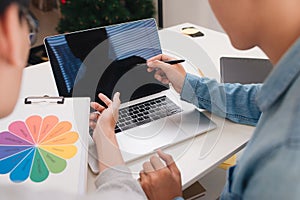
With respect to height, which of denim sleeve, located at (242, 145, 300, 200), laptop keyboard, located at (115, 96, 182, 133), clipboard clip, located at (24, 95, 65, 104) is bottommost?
laptop keyboard, located at (115, 96, 182, 133)

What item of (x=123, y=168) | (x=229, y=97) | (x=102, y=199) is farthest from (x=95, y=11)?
(x=102, y=199)

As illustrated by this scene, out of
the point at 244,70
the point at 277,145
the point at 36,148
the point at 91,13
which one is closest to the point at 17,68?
the point at 277,145

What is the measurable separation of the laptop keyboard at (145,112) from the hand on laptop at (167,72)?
5 cm

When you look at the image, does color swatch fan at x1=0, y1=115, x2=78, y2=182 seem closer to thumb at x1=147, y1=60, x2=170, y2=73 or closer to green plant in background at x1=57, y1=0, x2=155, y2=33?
thumb at x1=147, y1=60, x2=170, y2=73

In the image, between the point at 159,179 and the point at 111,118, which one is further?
the point at 111,118

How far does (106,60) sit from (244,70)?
408 millimetres

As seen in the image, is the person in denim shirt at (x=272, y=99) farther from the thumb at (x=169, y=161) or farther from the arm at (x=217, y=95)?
the arm at (x=217, y=95)

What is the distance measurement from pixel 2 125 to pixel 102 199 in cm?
33

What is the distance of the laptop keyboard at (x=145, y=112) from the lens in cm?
87

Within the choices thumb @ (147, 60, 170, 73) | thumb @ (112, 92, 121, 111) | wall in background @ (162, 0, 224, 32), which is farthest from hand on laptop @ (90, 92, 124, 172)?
wall in background @ (162, 0, 224, 32)

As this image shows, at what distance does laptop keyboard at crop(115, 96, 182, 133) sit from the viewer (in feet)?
2.84

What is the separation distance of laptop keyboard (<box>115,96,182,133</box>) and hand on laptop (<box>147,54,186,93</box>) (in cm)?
5

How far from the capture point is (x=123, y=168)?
2.27 feet

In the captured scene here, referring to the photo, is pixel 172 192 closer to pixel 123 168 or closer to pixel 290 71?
pixel 123 168
